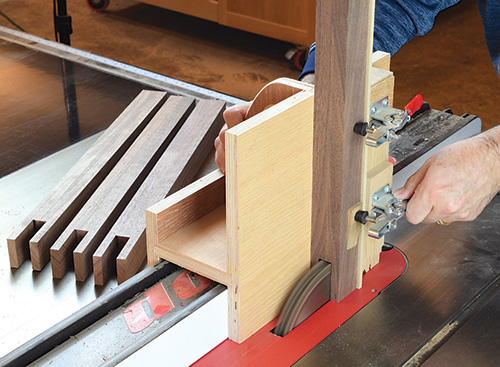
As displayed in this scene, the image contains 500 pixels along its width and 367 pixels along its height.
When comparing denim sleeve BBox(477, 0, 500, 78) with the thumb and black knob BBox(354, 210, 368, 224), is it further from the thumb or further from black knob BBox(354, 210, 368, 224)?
black knob BBox(354, 210, 368, 224)

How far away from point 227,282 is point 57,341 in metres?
0.24

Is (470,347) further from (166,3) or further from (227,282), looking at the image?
(166,3)

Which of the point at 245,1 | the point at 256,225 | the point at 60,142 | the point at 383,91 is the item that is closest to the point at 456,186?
the point at 383,91

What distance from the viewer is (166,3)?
13.5ft

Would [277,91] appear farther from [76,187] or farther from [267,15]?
[267,15]

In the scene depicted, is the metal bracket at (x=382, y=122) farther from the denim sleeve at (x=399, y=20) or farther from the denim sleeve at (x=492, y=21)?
the denim sleeve at (x=492, y=21)

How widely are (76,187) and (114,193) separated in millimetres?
82

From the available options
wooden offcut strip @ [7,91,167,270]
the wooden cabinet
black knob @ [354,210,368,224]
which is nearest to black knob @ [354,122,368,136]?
black knob @ [354,210,368,224]

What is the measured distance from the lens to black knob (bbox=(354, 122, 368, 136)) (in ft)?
3.12

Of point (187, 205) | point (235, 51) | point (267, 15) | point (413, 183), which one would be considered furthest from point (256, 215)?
point (235, 51)

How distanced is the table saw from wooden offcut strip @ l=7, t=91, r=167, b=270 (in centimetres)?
4

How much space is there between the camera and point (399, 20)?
1.37 m

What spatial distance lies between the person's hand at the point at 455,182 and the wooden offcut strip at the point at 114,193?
20.3 inches

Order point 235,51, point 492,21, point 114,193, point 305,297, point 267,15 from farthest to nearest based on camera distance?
point 235,51, point 267,15, point 492,21, point 114,193, point 305,297
